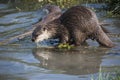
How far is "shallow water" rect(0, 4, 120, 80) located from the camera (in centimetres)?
527

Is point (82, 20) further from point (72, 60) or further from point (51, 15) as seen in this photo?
point (51, 15)

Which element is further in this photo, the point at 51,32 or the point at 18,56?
the point at 51,32

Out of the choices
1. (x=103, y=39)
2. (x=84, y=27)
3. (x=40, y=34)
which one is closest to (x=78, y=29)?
(x=84, y=27)

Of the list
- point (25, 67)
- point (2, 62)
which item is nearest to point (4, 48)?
point (2, 62)

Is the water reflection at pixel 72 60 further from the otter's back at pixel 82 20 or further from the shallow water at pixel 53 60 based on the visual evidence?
the otter's back at pixel 82 20

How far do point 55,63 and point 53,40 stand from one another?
164 centimetres

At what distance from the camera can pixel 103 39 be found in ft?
21.6

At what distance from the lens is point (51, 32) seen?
714 centimetres

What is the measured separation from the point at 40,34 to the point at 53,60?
3.39 feet

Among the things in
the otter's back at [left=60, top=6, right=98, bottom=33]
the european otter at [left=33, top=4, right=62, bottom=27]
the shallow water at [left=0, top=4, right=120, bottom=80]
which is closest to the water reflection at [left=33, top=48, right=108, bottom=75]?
the shallow water at [left=0, top=4, right=120, bottom=80]

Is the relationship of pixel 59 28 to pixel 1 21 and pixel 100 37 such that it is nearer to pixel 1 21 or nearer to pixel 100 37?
pixel 100 37

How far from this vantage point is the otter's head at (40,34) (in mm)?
6859

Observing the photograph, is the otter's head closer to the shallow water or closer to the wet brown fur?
the shallow water

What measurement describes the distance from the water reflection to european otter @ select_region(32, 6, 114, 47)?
0.84 ft
